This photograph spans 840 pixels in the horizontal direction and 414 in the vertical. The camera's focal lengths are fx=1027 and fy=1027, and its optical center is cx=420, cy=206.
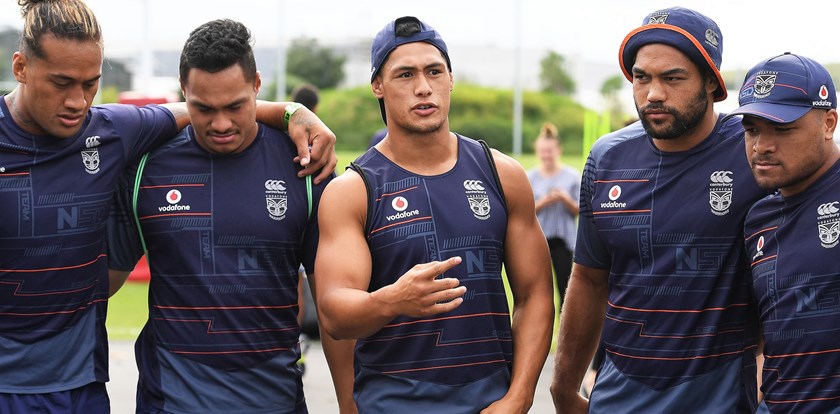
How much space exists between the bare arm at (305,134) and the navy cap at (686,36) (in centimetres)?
128

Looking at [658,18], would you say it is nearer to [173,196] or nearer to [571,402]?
[571,402]

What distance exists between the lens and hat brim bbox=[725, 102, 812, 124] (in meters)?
3.46

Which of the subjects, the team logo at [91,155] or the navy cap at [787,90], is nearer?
the navy cap at [787,90]

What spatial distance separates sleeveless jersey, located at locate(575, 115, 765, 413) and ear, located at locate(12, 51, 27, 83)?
2.30 meters

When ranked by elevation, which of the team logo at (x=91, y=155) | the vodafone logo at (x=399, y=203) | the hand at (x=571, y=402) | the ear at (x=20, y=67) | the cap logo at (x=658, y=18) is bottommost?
the hand at (x=571, y=402)

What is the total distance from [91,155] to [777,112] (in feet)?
8.39

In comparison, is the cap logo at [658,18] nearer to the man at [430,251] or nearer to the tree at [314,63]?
the man at [430,251]

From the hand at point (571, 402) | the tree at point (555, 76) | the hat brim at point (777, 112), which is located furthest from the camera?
the tree at point (555, 76)

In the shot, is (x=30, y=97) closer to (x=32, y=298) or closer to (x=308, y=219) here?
(x=32, y=298)

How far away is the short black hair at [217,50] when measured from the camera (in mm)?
3998

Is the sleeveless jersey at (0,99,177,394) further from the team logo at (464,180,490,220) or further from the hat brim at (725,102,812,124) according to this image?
the hat brim at (725,102,812,124)

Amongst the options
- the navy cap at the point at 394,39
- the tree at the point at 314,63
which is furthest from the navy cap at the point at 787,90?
the tree at the point at 314,63

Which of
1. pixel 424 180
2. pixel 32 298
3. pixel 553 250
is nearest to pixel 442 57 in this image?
pixel 424 180

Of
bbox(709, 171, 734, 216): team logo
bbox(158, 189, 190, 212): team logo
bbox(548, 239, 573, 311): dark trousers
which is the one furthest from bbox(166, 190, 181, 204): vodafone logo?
bbox(548, 239, 573, 311): dark trousers
